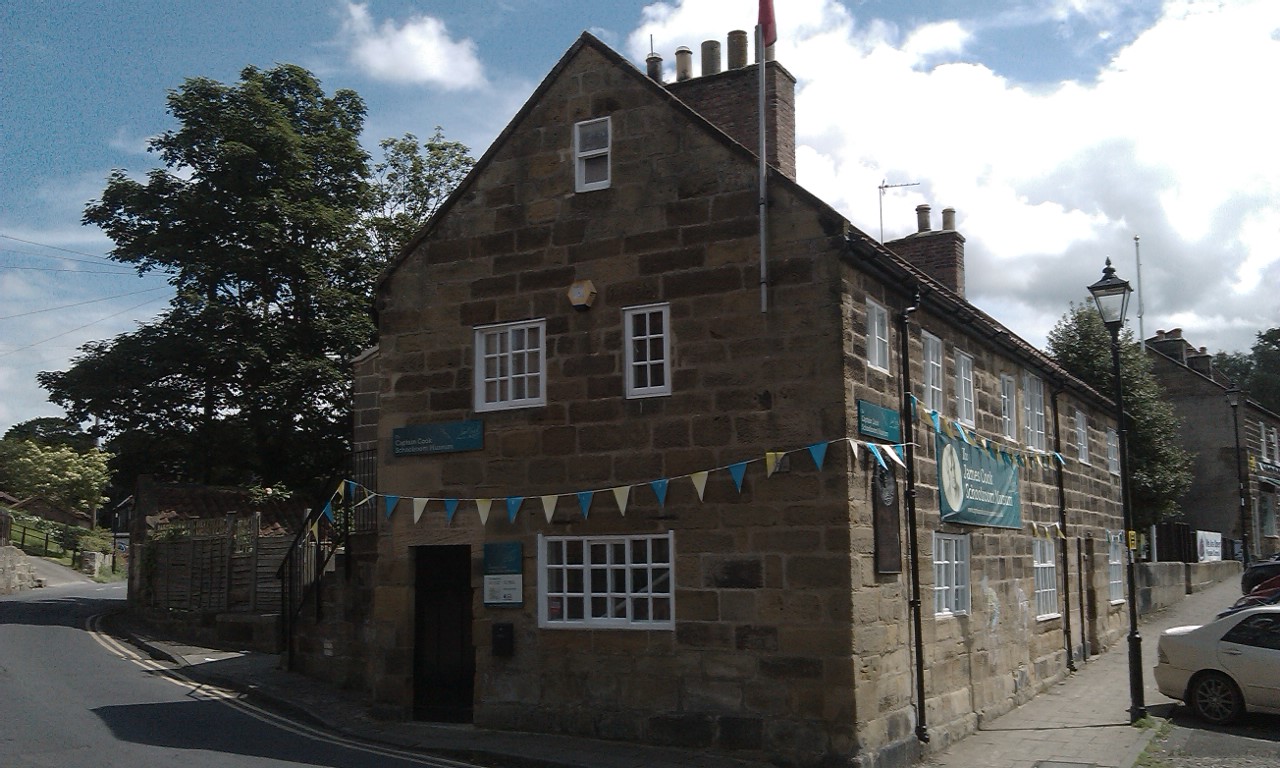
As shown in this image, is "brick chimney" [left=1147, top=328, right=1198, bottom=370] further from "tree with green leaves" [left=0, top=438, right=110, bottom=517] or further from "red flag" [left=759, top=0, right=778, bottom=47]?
"tree with green leaves" [left=0, top=438, right=110, bottom=517]

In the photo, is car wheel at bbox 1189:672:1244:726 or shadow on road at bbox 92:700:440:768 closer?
shadow on road at bbox 92:700:440:768

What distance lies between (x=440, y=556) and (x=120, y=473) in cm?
2006

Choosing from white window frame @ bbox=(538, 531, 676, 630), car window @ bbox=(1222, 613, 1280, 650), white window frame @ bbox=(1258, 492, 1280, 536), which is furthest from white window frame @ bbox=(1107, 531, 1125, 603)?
white window frame @ bbox=(1258, 492, 1280, 536)

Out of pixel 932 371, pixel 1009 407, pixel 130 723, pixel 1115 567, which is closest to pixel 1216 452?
pixel 1115 567

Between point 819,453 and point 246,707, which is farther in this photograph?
point 246,707

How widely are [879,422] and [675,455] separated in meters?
2.37

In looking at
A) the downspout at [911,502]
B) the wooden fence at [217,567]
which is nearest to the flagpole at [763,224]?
the downspout at [911,502]

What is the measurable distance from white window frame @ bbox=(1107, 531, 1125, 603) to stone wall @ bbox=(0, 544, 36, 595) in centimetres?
3184

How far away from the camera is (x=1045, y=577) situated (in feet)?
63.2

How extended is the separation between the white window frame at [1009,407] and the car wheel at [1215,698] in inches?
183

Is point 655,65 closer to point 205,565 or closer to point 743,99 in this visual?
point 743,99

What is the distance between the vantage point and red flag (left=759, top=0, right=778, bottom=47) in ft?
42.1

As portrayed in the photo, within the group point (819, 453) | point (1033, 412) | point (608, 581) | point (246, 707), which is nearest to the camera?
point (819, 453)

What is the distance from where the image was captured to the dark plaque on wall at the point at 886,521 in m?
12.3
